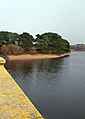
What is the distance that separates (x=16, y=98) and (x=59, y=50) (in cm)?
7049

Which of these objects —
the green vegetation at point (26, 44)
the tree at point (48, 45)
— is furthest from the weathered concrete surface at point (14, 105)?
the tree at point (48, 45)

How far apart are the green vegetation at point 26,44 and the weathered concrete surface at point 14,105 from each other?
58.3m

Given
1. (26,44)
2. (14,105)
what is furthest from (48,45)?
(14,105)

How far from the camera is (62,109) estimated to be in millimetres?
14922

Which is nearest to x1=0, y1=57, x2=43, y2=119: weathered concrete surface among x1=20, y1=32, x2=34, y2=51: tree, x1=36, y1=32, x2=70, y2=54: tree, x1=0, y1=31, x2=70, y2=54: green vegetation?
x1=0, y1=31, x2=70, y2=54: green vegetation

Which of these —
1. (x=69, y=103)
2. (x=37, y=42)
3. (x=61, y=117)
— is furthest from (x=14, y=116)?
(x=37, y=42)

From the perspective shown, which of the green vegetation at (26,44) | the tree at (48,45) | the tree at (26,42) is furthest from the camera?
the tree at (48,45)

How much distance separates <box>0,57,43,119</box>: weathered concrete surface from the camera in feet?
11.9

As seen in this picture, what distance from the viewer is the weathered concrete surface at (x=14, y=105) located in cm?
362

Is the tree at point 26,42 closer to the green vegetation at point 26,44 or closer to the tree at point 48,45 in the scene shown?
the green vegetation at point 26,44

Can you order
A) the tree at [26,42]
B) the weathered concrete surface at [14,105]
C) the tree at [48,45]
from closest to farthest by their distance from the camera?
the weathered concrete surface at [14,105] < the tree at [26,42] < the tree at [48,45]

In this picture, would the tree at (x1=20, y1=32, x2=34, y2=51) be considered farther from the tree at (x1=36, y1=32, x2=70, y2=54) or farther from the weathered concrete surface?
the weathered concrete surface

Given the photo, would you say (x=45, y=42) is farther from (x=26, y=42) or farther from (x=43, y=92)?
(x=43, y=92)

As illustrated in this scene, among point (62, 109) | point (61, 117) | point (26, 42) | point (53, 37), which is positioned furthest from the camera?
point (53, 37)
